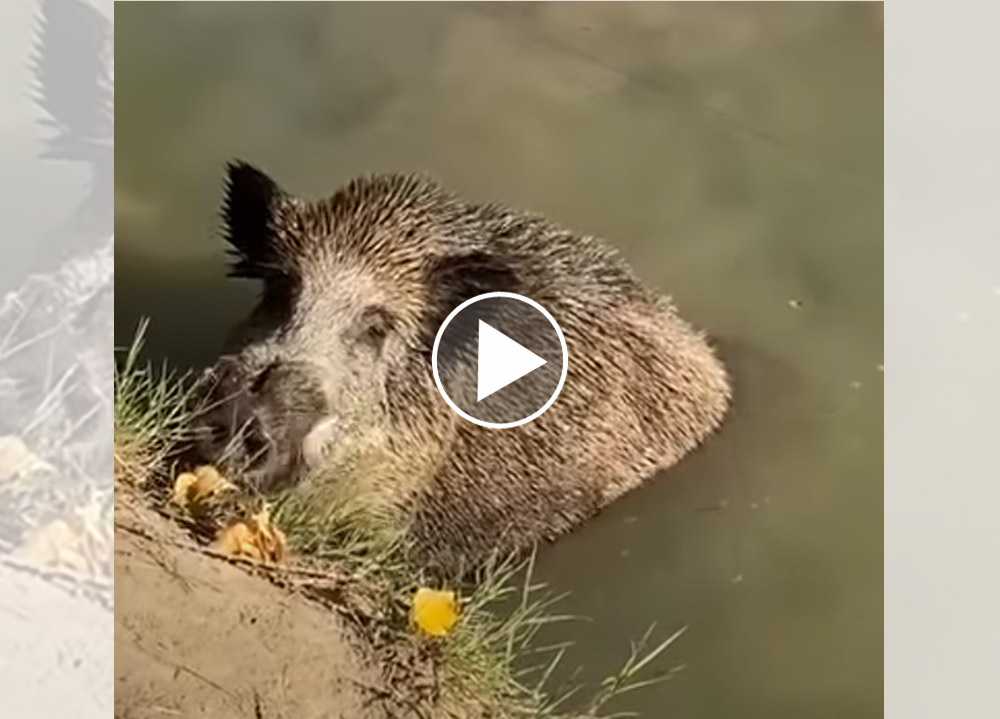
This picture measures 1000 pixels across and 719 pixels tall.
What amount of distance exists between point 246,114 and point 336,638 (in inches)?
25.5

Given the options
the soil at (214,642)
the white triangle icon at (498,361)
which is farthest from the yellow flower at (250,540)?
the white triangle icon at (498,361)

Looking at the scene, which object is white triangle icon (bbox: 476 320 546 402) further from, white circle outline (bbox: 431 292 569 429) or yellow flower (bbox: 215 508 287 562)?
yellow flower (bbox: 215 508 287 562)

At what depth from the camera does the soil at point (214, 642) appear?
1232 mm

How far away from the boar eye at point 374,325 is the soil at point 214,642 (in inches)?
12.4

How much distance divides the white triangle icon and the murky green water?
0.17 meters

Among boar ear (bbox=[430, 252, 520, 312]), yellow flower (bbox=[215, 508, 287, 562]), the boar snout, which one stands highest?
boar ear (bbox=[430, 252, 520, 312])

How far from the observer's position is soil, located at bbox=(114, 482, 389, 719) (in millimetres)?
1232

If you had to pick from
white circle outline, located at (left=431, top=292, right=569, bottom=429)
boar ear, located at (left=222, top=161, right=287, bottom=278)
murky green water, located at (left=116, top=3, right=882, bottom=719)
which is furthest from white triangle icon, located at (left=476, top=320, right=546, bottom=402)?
boar ear, located at (left=222, top=161, right=287, bottom=278)

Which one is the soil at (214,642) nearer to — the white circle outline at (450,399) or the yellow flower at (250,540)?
the yellow flower at (250,540)

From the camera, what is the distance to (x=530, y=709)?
4.09ft

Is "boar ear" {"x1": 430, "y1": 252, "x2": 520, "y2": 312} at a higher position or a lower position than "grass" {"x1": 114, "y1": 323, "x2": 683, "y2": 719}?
higher

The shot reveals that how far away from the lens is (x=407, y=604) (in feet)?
4.09

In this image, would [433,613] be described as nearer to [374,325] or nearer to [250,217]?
[374,325]

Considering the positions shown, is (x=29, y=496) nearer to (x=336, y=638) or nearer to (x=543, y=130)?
(x=336, y=638)
